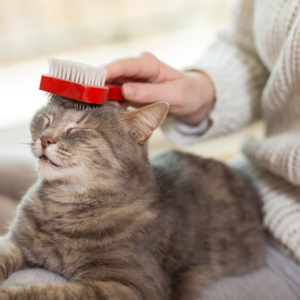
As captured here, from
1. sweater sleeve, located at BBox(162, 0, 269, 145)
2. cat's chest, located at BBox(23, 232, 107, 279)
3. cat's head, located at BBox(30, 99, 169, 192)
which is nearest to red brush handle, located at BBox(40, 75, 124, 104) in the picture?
cat's head, located at BBox(30, 99, 169, 192)

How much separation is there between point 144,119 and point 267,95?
478 millimetres

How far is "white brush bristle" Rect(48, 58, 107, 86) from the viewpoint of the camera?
0.80 metres

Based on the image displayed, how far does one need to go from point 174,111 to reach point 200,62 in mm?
365

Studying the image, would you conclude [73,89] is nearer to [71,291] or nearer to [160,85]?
[160,85]

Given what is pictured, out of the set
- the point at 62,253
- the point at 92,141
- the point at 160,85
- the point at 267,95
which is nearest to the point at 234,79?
the point at 267,95

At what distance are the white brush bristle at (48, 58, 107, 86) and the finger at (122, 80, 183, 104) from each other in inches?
4.2

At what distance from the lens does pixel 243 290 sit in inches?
36.9

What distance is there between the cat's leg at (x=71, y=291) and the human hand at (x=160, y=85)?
1.58 feet

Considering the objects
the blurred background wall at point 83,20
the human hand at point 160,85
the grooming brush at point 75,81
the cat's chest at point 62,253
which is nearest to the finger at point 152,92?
the human hand at point 160,85

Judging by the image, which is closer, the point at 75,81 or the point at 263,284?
the point at 75,81

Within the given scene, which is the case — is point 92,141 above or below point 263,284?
above

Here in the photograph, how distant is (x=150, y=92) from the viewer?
0.96 metres

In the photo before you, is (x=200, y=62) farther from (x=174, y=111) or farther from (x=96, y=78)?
(x=96, y=78)

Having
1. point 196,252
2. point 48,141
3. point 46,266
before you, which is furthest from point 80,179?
point 196,252
